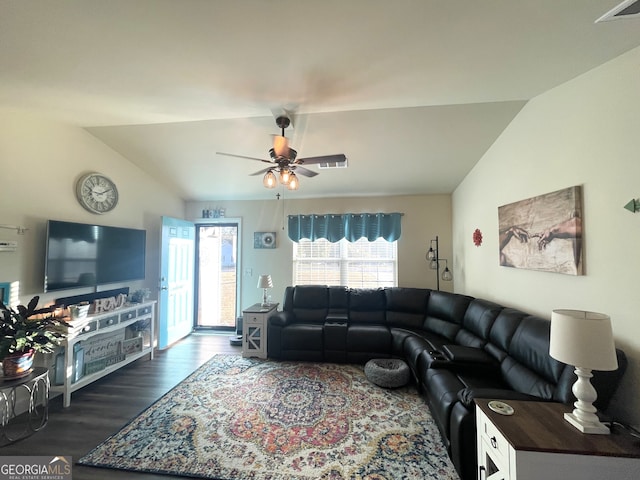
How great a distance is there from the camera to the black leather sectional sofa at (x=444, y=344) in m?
1.68

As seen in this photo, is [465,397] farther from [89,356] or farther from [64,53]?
[89,356]

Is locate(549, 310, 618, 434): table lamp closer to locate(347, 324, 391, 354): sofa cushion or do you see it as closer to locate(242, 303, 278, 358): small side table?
locate(347, 324, 391, 354): sofa cushion

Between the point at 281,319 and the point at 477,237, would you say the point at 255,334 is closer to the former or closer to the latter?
the point at 281,319

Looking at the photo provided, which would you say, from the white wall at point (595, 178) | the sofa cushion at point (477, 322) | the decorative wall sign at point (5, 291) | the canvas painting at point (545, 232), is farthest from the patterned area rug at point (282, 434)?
the canvas painting at point (545, 232)

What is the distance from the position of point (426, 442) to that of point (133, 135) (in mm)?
4417

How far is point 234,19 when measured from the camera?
4.37 feet

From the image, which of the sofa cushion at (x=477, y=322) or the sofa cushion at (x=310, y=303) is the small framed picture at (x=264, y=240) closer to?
the sofa cushion at (x=310, y=303)

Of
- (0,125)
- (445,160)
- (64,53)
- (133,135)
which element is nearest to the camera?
(64,53)

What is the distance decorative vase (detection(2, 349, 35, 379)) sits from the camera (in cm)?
199

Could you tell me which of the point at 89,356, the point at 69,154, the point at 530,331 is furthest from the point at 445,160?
the point at 89,356

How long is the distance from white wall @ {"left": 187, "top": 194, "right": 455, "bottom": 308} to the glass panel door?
1.08ft

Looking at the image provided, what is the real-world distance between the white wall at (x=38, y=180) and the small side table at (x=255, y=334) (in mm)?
1848

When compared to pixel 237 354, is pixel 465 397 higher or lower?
higher

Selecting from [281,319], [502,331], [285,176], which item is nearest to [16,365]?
[281,319]
